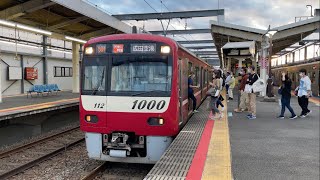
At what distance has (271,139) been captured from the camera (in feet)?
25.0

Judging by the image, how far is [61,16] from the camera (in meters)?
14.7

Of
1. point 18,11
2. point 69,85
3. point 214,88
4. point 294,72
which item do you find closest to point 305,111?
point 214,88

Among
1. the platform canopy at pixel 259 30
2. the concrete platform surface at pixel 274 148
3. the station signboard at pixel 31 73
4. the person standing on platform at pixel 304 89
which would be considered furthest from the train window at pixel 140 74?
the station signboard at pixel 31 73

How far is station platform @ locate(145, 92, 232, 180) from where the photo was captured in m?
4.20

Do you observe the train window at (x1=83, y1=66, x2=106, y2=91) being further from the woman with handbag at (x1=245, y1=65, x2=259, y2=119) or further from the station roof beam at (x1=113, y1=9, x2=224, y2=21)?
the station roof beam at (x1=113, y1=9, x2=224, y2=21)

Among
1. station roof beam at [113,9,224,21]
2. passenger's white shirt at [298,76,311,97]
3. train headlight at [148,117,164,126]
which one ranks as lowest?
train headlight at [148,117,164,126]

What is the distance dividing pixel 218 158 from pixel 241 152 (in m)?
1.72

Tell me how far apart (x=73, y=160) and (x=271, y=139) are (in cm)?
475

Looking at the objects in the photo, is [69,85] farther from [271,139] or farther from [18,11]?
[271,139]

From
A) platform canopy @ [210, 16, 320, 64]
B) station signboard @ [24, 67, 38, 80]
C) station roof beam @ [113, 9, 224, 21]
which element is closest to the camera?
platform canopy @ [210, 16, 320, 64]

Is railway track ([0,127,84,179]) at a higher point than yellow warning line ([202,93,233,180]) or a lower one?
lower

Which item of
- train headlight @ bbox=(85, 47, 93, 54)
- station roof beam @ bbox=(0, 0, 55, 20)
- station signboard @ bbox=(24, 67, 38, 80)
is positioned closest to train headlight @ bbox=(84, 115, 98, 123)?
train headlight @ bbox=(85, 47, 93, 54)

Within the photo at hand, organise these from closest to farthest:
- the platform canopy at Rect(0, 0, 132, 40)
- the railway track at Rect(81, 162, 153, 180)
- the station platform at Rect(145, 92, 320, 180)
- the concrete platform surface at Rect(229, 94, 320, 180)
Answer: the station platform at Rect(145, 92, 320, 180)
the concrete platform surface at Rect(229, 94, 320, 180)
the railway track at Rect(81, 162, 153, 180)
the platform canopy at Rect(0, 0, 132, 40)

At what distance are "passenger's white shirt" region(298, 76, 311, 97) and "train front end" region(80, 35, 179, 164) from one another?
6.06m
